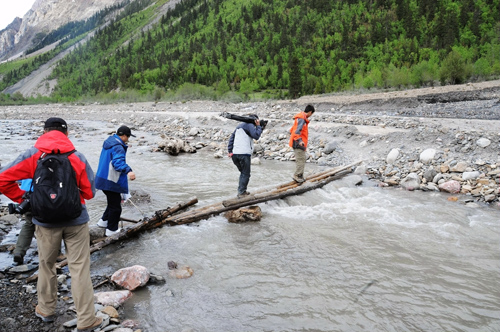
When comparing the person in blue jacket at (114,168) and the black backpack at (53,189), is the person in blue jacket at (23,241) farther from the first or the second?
the black backpack at (53,189)

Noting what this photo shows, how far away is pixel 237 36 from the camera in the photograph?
261ft

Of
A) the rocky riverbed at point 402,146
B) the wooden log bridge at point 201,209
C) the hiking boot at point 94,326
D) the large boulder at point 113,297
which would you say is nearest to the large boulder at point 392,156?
the rocky riverbed at point 402,146

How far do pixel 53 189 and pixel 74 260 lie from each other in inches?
31.3

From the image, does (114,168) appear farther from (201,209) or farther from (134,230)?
(201,209)

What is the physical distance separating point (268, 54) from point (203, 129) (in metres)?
53.0

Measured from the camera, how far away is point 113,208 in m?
5.37

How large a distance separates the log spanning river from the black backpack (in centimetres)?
157

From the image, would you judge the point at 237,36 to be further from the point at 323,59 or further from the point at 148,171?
the point at 148,171

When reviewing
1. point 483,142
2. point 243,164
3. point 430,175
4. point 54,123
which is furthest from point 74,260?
point 483,142

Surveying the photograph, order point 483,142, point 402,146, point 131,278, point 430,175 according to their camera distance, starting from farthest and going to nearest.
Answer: point 402,146 → point 483,142 → point 430,175 → point 131,278

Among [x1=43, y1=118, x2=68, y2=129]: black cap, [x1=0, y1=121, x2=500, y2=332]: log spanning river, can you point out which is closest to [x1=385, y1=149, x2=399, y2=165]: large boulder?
[x1=0, y1=121, x2=500, y2=332]: log spanning river

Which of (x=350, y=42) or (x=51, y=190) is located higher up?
(x=350, y=42)

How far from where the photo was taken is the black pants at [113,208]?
5238 mm

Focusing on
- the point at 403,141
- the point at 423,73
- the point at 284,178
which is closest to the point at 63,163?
the point at 284,178
